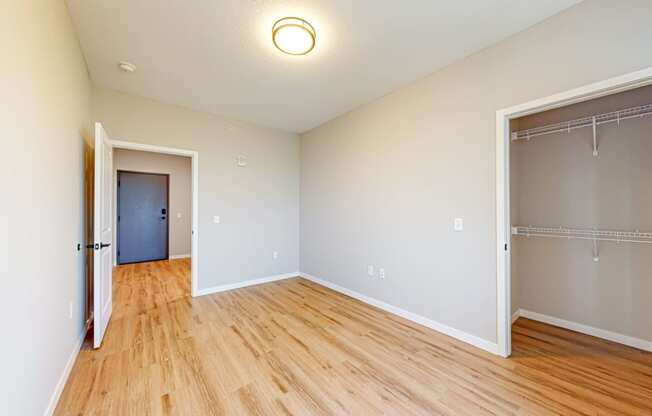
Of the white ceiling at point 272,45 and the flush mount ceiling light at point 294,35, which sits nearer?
the white ceiling at point 272,45

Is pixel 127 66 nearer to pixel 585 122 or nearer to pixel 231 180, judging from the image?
pixel 231 180

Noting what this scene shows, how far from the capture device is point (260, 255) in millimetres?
4348

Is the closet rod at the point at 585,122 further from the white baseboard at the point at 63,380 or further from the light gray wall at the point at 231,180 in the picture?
the white baseboard at the point at 63,380

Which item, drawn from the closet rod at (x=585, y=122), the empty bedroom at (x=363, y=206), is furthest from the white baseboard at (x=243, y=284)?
the closet rod at (x=585, y=122)

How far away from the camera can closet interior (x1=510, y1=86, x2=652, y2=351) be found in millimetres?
2330

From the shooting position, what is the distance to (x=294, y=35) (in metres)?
2.05

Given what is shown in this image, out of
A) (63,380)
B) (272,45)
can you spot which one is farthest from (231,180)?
(63,380)

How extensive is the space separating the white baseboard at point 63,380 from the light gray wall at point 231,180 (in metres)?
1.54

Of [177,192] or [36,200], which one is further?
[177,192]

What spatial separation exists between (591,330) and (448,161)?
213 centimetres

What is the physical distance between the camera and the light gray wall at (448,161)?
5.95 feet

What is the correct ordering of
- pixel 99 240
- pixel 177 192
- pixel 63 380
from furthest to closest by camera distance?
1. pixel 177 192
2. pixel 99 240
3. pixel 63 380

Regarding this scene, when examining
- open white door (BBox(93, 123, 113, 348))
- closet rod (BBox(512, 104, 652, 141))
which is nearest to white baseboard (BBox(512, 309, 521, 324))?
closet rod (BBox(512, 104, 652, 141))

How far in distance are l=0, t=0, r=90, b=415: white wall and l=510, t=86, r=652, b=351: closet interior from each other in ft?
12.6
